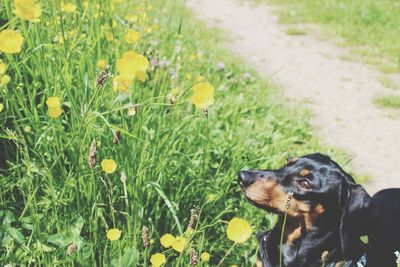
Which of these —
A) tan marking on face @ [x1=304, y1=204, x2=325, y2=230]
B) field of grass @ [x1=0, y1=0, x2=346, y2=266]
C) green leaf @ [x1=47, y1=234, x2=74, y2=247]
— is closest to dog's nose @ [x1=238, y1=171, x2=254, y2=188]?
field of grass @ [x1=0, y1=0, x2=346, y2=266]

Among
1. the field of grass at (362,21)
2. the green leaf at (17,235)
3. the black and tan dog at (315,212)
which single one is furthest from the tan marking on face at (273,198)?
the field of grass at (362,21)

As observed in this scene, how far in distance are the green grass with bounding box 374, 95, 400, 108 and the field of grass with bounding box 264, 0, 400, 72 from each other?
0.83 m

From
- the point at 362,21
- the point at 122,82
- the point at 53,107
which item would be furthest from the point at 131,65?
the point at 362,21

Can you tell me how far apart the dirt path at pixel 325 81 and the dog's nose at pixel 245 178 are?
3.27 ft

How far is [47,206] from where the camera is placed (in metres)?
2.12

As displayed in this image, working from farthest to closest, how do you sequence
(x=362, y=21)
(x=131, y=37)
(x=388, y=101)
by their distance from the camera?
(x=362, y=21), (x=388, y=101), (x=131, y=37)

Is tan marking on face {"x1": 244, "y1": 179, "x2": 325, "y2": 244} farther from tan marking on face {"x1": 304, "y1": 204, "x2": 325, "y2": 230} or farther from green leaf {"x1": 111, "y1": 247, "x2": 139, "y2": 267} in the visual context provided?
green leaf {"x1": 111, "y1": 247, "x2": 139, "y2": 267}

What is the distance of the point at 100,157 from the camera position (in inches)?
93.6

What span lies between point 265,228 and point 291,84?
296 centimetres

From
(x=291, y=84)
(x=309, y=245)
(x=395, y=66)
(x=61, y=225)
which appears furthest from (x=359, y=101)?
(x=61, y=225)

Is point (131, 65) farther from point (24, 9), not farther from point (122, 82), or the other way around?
point (24, 9)

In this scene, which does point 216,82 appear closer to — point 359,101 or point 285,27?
point 359,101

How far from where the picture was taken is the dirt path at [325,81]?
4.38 meters

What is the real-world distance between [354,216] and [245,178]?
525 millimetres
